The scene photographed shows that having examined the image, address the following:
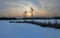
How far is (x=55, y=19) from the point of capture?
13.4m

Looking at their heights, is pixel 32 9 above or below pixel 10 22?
above

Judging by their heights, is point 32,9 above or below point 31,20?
above

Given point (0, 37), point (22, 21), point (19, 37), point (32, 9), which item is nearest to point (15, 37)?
point (19, 37)

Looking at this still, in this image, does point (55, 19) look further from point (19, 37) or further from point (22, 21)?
point (19, 37)

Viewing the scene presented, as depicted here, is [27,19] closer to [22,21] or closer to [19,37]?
[22,21]

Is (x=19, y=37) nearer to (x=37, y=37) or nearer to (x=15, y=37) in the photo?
(x=15, y=37)

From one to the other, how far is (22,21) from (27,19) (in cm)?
43

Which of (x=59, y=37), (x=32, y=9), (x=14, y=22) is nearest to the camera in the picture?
(x=59, y=37)

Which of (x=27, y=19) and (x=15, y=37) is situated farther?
(x=27, y=19)

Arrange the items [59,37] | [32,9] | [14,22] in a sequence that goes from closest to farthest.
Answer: [59,37]
[32,9]
[14,22]

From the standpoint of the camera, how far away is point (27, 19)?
13.2m

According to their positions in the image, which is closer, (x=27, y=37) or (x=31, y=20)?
(x=27, y=37)

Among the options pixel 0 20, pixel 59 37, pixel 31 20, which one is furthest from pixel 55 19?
pixel 59 37

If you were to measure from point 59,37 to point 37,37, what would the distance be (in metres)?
0.99
